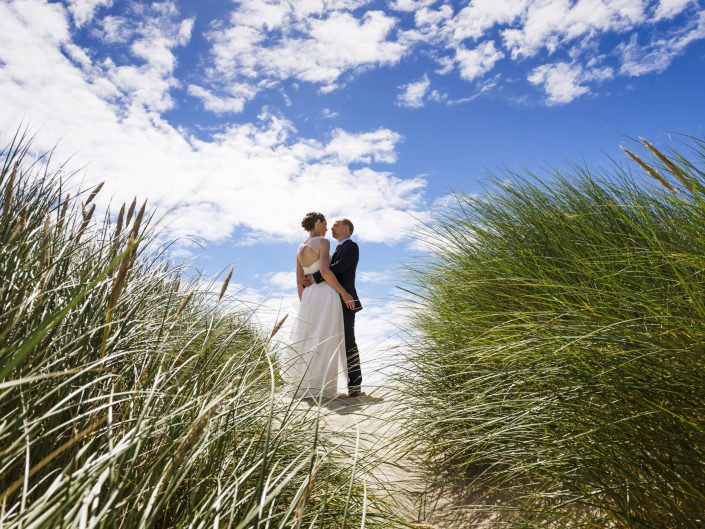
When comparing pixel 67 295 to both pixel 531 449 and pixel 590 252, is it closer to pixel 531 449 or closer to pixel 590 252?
pixel 531 449

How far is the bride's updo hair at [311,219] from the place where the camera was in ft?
21.2

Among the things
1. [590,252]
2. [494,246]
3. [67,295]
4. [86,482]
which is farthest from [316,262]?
[86,482]

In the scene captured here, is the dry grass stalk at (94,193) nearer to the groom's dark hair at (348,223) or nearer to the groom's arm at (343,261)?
the groom's arm at (343,261)

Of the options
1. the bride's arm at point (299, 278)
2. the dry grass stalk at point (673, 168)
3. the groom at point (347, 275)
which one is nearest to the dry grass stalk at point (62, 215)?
the dry grass stalk at point (673, 168)

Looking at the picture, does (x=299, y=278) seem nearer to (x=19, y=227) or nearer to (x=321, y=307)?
(x=321, y=307)

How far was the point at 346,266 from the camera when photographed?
20.7 ft

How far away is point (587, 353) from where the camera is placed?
1783mm

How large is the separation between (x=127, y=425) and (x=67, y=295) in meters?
0.54

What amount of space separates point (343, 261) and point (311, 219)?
2.14 ft

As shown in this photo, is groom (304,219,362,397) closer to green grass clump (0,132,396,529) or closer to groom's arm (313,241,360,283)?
groom's arm (313,241,360,283)

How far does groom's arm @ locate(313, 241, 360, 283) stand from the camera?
632 cm

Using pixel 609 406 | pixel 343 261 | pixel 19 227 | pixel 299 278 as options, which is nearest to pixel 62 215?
pixel 19 227

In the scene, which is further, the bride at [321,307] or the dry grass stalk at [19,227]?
the bride at [321,307]

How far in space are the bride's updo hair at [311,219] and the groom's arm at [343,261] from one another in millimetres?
477
